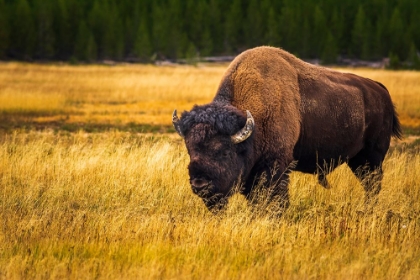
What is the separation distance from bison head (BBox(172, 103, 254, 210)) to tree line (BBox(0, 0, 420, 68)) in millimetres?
68090

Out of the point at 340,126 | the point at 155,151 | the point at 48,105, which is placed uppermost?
the point at 340,126

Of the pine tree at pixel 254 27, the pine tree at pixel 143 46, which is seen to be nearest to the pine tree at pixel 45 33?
the pine tree at pixel 143 46

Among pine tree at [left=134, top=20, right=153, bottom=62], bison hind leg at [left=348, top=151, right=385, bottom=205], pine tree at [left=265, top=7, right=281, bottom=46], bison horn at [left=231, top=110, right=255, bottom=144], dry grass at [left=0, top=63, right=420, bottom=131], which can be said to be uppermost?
bison horn at [left=231, top=110, right=255, bottom=144]

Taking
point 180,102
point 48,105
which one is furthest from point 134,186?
point 180,102

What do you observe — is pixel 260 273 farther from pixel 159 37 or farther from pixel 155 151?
pixel 159 37

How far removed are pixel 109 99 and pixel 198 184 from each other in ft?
71.1

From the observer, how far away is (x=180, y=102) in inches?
1065

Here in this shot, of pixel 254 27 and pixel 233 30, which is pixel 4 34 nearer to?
Result: pixel 233 30

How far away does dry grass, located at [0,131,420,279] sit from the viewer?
6102mm

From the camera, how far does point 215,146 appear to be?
7.29m

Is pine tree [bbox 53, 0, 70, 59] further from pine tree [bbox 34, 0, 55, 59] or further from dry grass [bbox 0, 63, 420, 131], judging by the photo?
→ dry grass [bbox 0, 63, 420, 131]

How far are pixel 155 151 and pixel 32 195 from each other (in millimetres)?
3164

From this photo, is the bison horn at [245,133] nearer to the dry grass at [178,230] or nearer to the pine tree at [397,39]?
the dry grass at [178,230]

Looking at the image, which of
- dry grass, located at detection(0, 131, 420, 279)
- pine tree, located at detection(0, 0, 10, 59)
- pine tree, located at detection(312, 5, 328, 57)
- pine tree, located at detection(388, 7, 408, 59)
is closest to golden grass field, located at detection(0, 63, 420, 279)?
dry grass, located at detection(0, 131, 420, 279)
